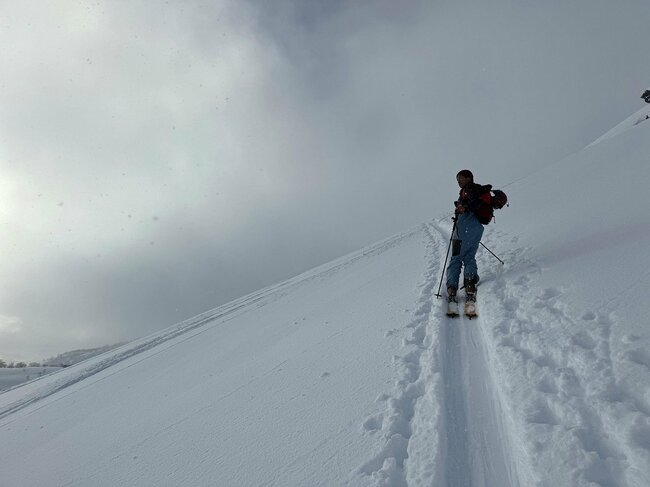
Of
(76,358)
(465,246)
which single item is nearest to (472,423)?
(465,246)

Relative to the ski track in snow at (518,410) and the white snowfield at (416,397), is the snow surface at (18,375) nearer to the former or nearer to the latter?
the white snowfield at (416,397)

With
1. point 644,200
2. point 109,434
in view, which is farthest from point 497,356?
point 644,200

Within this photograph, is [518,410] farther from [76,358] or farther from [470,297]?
[76,358]

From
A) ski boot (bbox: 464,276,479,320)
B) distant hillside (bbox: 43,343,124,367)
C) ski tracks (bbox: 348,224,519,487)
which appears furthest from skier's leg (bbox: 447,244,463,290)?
distant hillside (bbox: 43,343,124,367)

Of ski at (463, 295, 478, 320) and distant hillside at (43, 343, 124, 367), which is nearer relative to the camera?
ski at (463, 295, 478, 320)

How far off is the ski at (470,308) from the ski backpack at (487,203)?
1.50 m

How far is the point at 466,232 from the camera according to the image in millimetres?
6312

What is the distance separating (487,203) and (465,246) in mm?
826

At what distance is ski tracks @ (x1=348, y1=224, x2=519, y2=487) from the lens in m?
2.45

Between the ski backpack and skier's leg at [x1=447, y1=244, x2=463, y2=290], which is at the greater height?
the ski backpack

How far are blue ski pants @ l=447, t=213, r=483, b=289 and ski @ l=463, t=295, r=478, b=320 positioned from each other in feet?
1.84

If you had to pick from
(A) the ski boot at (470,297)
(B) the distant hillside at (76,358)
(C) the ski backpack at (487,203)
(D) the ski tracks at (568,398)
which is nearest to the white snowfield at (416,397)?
(D) the ski tracks at (568,398)

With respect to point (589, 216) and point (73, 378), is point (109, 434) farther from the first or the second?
point (589, 216)

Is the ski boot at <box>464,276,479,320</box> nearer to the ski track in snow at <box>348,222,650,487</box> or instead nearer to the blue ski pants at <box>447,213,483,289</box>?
the blue ski pants at <box>447,213,483,289</box>
